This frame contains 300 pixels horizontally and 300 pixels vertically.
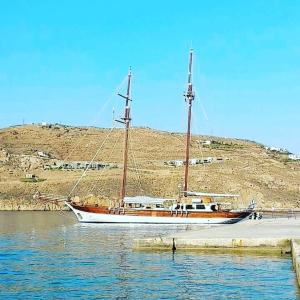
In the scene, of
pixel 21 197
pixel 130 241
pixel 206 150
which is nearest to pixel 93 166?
pixel 21 197

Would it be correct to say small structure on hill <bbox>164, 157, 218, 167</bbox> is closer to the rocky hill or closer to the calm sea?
the rocky hill

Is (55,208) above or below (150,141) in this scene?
below

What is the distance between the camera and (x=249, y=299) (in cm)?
2488

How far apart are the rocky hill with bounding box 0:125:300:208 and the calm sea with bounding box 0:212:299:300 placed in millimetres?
83408

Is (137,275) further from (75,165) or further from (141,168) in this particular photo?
(75,165)

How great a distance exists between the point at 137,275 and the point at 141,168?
11860 centimetres

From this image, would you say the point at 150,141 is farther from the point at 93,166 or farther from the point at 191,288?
the point at 191,288

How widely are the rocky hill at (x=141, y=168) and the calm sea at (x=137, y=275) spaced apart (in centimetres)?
8341

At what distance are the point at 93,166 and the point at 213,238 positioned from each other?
11702cm

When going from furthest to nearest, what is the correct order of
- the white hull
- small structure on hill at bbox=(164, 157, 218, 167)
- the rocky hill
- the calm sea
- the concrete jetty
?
small structure on hill at bbox=(164, 157, 218, 167), the rocky hill, the white hull, the concrete jetty, the calm sea

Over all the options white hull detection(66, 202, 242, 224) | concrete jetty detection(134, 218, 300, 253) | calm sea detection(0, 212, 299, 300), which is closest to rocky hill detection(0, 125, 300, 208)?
white hull detection(66, 202, 242, 224)

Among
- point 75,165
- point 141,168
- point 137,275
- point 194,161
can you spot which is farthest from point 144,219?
point 75,165

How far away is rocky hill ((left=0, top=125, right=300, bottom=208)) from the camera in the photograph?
431 ft

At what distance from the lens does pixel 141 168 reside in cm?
14900
